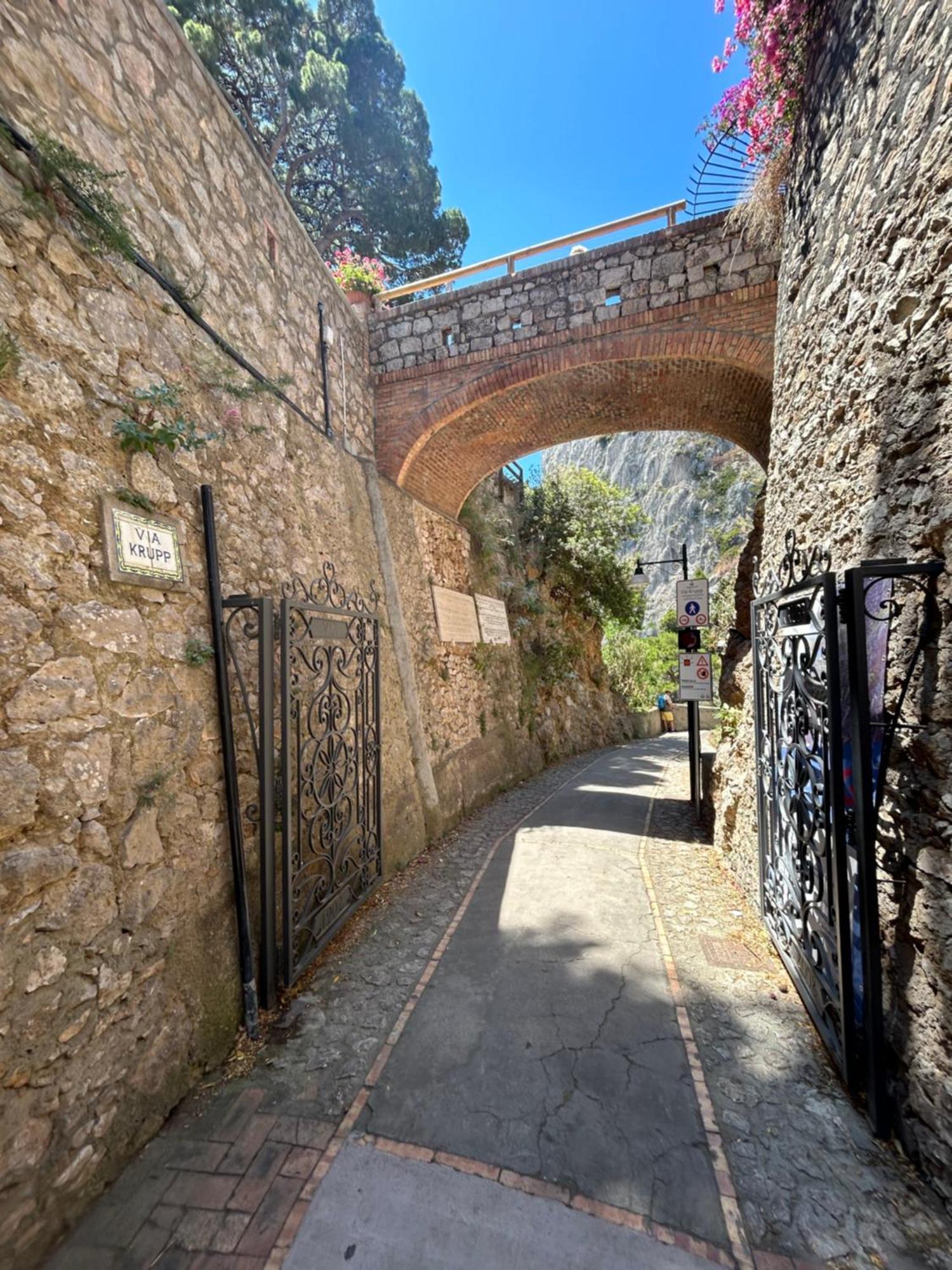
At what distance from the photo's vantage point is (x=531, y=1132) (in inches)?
79.5

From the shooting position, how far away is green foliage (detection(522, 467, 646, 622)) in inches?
451

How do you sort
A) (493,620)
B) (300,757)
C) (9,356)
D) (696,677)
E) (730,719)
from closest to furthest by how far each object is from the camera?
(9,356) < (300,757) < (730,719) < (696,677) < (493,620)

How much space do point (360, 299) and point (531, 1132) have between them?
7.38 meters

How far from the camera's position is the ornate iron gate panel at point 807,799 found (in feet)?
6.83

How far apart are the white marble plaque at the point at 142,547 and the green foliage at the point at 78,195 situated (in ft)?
3.92

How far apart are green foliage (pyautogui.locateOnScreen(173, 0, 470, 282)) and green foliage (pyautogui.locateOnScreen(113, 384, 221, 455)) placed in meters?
12.6

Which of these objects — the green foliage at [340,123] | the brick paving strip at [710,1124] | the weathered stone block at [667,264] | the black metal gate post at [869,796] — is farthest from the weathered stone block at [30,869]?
the green foliage at [340,123]

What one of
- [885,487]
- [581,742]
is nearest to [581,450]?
[581,742]

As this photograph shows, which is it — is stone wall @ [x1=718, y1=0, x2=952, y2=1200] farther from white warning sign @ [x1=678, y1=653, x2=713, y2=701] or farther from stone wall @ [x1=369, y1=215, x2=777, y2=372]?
white warning sign @ [x1=678, y1=653, x2=713, y2=701]

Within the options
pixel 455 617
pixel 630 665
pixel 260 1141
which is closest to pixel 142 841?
pixel 260 1141

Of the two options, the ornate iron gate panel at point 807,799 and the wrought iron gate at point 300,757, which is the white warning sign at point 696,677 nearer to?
the ornate iron gate panel at point 807,799

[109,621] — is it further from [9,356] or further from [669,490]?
[669,490]

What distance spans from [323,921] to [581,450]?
56.6 metres

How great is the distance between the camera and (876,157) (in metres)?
2.31
